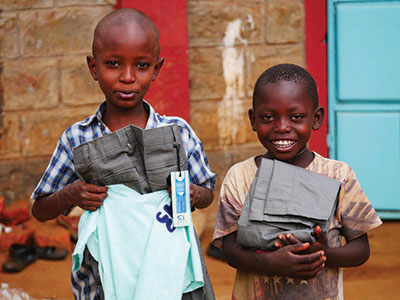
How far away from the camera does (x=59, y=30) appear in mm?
3961

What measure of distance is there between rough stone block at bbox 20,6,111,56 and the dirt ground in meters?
1.47

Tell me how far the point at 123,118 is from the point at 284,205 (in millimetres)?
674

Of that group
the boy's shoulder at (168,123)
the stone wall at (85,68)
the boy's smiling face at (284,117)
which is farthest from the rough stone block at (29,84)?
the boy's smiling face at (284,117)

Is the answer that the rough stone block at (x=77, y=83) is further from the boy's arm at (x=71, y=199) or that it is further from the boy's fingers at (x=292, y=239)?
the boy's fingers at (x=292, y=239)

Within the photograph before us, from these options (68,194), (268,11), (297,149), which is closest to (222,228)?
(297,149)

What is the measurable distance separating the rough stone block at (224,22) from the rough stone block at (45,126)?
897 millimetres

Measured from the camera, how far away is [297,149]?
2.01 m

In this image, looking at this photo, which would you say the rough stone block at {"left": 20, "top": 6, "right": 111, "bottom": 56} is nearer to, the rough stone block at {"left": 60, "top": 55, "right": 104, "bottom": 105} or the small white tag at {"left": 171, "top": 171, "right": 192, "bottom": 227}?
the rough stone block at {"left": 60, "top": 55, "right": 104, "bottom": 105}

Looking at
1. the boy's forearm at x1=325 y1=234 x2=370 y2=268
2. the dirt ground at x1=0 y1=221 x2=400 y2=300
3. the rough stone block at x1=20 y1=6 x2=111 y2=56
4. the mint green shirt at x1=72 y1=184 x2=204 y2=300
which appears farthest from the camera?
the rough stone block at x1=20 y1=6 x2=111 y2=56

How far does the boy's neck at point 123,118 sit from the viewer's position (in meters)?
2.11

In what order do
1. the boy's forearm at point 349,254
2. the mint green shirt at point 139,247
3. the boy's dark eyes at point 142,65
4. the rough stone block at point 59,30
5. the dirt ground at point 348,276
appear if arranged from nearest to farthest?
the mint green shirt at point 139,247 → the boy's forearm at point 349,254 → the boy's dark eyes at point 142,65 → the dirt ground at point 348,276 → the rough stone block at point 59,30

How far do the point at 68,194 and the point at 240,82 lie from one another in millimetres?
2278

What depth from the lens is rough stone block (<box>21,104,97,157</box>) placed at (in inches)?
158

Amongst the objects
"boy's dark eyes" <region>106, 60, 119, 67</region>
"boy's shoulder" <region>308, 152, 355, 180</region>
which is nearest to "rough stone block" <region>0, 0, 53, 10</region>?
"boy's dark eyes" <region>106, 60, 119, 67</region>
